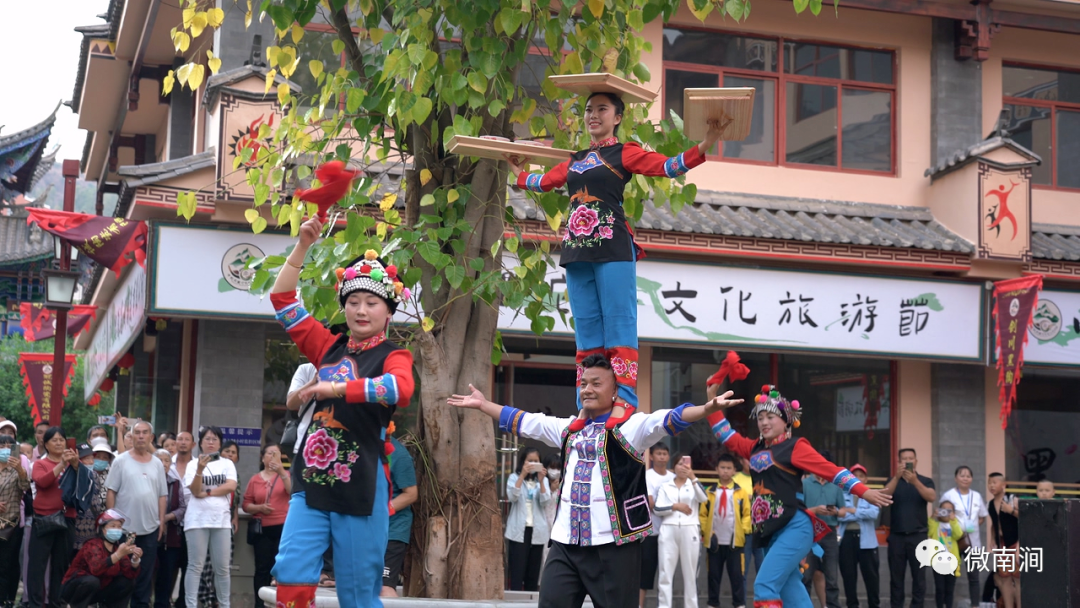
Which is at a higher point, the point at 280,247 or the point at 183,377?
the point at 280,247

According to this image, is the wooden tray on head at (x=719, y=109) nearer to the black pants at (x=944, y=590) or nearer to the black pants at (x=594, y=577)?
the black pants at (x=594, y=577)

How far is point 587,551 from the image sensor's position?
5.81 meters

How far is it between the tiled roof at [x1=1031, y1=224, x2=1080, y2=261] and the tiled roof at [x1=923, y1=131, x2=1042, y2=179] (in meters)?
1.02

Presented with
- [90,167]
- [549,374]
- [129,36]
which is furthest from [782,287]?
[90,167]

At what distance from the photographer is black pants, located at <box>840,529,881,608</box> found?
1347cm

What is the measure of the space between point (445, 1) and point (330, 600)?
351 centimetres

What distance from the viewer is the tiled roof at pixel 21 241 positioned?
101ft

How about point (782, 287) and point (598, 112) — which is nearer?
point (598, 112)

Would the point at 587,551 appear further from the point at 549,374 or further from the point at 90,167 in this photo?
the point at 90,167

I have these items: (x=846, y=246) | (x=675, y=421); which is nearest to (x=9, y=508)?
(x=675, y=421)

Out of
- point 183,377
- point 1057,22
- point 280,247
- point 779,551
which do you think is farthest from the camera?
point 1057,22

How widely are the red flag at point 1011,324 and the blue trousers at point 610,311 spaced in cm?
947

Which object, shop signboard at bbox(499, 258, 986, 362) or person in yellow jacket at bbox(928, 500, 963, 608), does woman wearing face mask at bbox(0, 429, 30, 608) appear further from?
person in yellow jacket at bbox(928, 500, 963, 608)

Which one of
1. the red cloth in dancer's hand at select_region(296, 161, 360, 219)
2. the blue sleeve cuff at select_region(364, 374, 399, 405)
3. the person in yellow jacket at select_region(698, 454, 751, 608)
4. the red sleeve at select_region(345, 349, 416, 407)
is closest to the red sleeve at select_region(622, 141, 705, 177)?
the red cloth in dancer's hand at select_region(296, 161, 360, 219)
